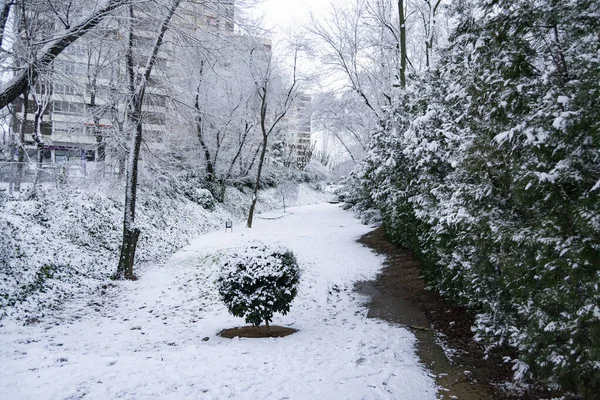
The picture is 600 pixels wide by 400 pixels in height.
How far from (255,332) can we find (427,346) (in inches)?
112

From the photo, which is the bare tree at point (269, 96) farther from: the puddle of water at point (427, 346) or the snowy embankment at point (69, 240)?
the puddle of water at point (427, 346)

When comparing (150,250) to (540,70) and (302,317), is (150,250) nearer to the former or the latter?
(302,317)

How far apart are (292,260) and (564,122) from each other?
446 cm

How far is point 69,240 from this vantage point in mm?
10367

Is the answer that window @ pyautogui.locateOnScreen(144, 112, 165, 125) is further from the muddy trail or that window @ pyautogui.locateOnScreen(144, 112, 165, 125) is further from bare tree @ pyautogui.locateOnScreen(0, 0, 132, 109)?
the muddy trail

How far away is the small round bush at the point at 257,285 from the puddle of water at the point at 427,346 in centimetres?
223

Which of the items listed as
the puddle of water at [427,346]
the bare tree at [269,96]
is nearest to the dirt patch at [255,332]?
the puddle of water at [427,346]

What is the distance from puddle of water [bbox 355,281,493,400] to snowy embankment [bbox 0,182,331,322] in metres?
6.72

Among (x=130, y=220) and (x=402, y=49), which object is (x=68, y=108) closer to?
(x=130, y=220)

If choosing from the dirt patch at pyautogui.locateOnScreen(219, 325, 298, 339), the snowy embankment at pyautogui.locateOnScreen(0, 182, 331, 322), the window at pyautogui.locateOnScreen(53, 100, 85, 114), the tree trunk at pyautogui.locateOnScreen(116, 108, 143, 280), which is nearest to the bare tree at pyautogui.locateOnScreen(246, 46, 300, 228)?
the snowy embankment at pyautogui.locateOnScreen(0, 182, 331, 322)

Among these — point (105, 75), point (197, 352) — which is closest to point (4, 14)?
point (197, 352)

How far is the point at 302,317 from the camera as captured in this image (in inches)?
290

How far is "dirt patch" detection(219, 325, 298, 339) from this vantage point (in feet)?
20.3

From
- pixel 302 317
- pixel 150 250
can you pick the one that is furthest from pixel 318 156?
pixel 302 317
